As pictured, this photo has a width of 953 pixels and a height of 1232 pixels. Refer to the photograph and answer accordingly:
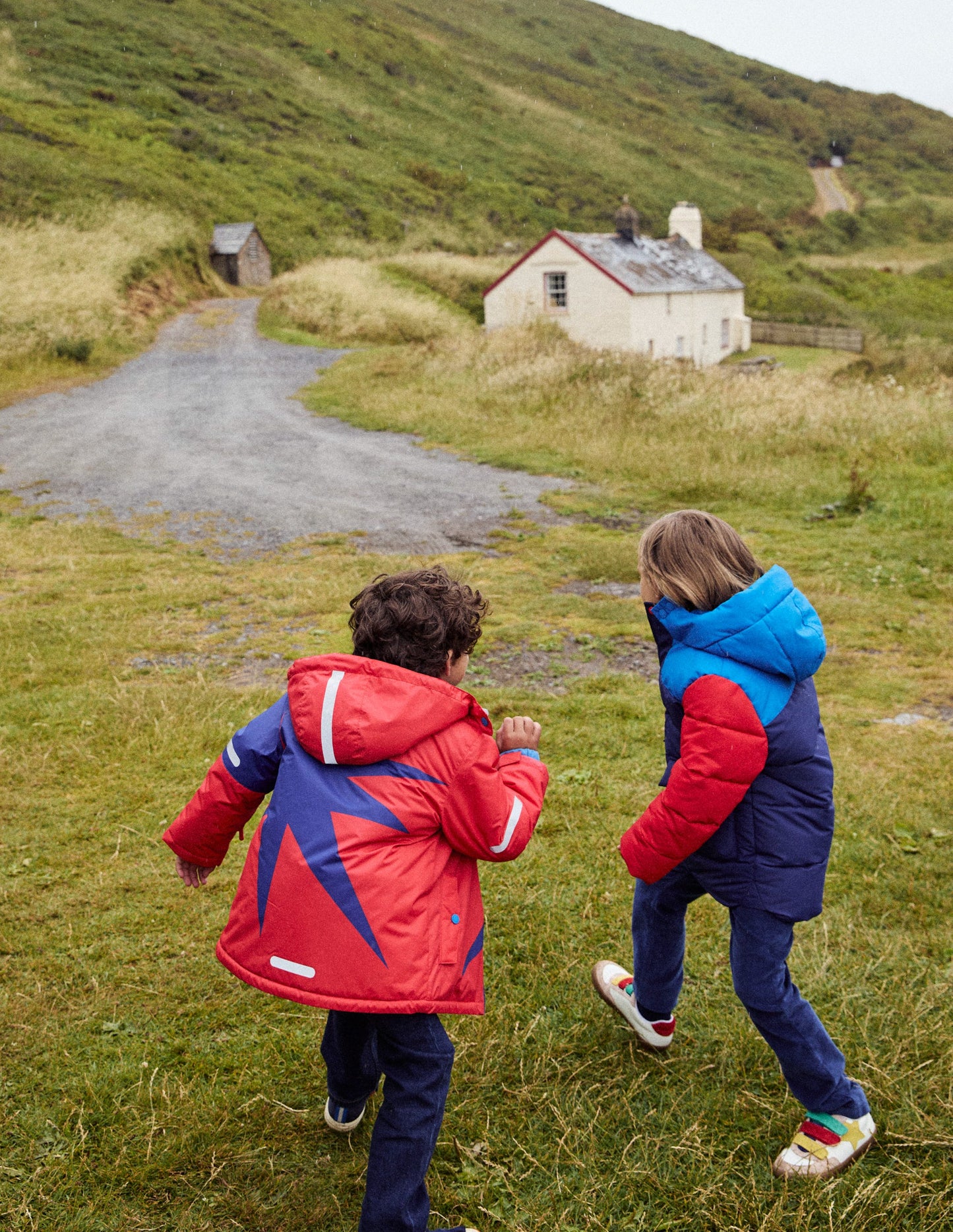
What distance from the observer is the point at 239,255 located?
3519 centimetres

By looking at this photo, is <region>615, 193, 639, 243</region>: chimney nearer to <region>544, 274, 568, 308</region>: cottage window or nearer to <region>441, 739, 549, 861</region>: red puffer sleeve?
<region>544, 274, 568, 308</region>: cottage window

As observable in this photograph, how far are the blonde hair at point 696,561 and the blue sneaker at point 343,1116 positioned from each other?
1.59m

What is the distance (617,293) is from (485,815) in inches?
1170

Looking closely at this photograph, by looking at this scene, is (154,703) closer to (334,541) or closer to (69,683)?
(69,683)

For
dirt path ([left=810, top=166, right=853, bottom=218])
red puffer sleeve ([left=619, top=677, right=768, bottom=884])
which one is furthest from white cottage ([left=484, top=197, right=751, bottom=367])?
dirt path ([left=810, top=166, right=853, bottom=218])

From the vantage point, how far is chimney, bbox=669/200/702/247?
3931cm

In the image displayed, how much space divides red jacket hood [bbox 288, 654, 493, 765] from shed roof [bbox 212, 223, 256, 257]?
36.5m

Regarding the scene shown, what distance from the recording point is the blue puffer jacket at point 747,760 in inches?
87.5

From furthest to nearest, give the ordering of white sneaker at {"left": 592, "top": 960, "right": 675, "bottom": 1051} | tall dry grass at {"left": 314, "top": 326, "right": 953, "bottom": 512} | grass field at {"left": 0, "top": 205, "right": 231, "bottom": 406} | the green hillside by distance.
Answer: the green hillside
grass field at {"left": 0, "top": 205, "right": 231, "bottom": 406}
tall dry grass at {"left": 314, "top": 326, "right": 953, "bottom": 512}
white sneaker at {"left": 592, "top": 960, "right": 675, "bottom": 1051}

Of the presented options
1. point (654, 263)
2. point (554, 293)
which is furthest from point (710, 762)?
point (654, 263)

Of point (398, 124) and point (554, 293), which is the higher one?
point (398, 124)

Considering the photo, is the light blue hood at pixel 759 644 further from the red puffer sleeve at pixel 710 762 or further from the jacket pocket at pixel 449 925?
the jacket pocket at pixel 449 925

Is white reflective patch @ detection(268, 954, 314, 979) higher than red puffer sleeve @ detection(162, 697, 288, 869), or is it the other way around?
red puffer sleeve @ detection(162, 697, 288, 869)

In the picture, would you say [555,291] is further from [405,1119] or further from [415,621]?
[405,1119]
